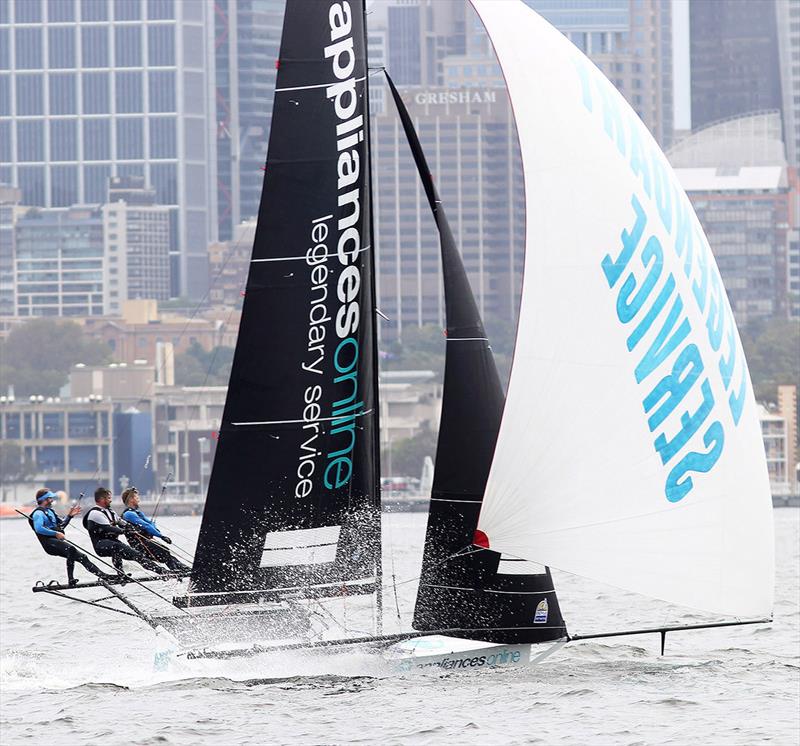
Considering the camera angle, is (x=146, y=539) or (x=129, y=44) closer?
(x=146, y=539)

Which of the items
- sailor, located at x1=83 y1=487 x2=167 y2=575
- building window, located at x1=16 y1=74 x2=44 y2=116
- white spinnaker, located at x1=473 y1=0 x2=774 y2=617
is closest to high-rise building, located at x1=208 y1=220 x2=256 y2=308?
building window, located at x1=16 y1=74 x2=44 y2=116

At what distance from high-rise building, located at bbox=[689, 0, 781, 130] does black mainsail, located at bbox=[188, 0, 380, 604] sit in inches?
6231

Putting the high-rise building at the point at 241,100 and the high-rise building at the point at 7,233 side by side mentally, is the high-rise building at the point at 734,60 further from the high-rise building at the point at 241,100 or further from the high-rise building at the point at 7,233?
the high-rise building at the point at 7,233

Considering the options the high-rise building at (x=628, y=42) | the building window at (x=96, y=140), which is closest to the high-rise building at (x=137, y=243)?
the building window at (x=96, y=140)

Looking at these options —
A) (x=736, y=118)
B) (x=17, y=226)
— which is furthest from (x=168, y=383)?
(x=736, y=118)

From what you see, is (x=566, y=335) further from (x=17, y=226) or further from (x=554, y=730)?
(x=17, y=226)

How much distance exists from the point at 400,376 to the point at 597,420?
98804mm

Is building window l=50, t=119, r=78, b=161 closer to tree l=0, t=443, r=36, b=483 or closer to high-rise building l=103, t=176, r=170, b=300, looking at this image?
high-rise building l=103, t=176, r=170, b=300

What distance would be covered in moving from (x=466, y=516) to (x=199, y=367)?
104m

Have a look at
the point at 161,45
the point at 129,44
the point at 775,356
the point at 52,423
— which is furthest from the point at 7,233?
the point at 775,356

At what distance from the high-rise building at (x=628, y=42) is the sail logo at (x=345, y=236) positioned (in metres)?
160

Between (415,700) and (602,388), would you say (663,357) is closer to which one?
(602,388)

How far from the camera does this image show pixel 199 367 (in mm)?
115875

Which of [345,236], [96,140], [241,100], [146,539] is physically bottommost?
[146,539]
